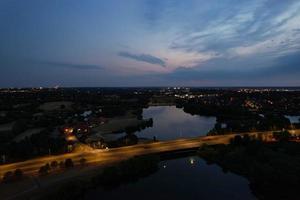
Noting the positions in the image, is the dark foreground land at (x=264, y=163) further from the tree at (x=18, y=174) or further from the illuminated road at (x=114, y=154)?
the tree at (x=18, y=174)

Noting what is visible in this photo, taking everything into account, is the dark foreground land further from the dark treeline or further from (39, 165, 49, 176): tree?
(39, 165, 49, 176): tree

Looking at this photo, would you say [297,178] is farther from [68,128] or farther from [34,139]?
[68,128]

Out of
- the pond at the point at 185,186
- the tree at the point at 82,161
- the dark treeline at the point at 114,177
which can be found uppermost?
the tree at the point at 82,161

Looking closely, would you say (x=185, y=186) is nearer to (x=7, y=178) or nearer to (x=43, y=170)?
(x=43, y=170)

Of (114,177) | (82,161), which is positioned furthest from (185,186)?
(82,161)

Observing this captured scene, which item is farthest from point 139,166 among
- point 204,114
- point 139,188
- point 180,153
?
point 204,114

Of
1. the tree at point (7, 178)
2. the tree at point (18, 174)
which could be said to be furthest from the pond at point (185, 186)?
the tree at point (7, 178)
